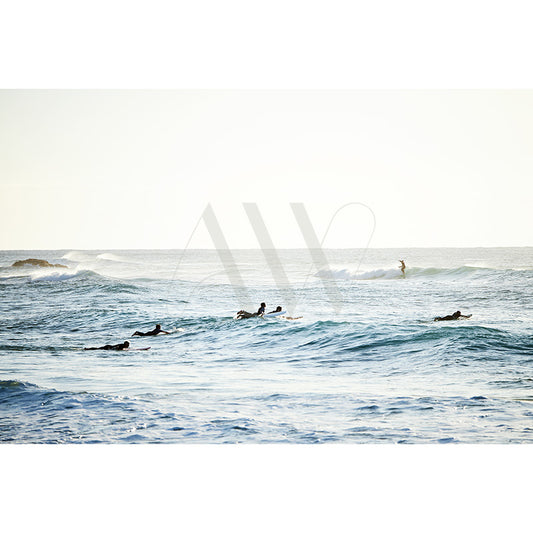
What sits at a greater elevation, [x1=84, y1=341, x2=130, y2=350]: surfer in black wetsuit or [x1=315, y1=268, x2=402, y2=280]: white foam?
[x1=315, y1=268, x2=402, y2=280]: white foam

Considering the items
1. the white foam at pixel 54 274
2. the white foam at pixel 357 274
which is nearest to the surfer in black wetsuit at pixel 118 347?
the white foam at pixel 54 274

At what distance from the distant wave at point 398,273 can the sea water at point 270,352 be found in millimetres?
29

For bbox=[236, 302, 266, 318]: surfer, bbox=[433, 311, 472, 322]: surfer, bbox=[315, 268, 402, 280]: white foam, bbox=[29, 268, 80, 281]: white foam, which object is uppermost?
bbox=[315, 268, 402, 280]: white foam

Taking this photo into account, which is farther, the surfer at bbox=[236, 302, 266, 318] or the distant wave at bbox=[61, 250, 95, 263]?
the distant wave at bbox=[61, 250, 95, 263]

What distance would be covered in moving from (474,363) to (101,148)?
13.5 feet

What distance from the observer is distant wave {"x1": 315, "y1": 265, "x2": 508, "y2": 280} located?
339 inches

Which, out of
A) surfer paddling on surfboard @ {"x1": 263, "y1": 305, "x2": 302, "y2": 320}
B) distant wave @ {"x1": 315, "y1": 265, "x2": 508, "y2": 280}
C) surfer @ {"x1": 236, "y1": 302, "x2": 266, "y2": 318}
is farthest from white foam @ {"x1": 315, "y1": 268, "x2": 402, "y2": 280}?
surfer @ {"x1": 236, "y1": 302, "x2": 266, "y2": 318}

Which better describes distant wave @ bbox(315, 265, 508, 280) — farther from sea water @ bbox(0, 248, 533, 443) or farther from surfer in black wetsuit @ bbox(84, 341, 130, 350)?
surfer in black wetsuit @ bbox(84, 341, 130, 350)

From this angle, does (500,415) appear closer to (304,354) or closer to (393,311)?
(304,354)

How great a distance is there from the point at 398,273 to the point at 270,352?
458cm

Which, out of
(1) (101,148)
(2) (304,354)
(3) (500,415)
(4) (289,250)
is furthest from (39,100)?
(3) (500,415)

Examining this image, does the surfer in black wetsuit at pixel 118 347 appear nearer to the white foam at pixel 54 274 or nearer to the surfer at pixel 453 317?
the white foam at pixel 54 274

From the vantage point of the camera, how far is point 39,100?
4949mm

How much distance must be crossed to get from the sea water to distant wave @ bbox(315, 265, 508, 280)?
0.09ft
